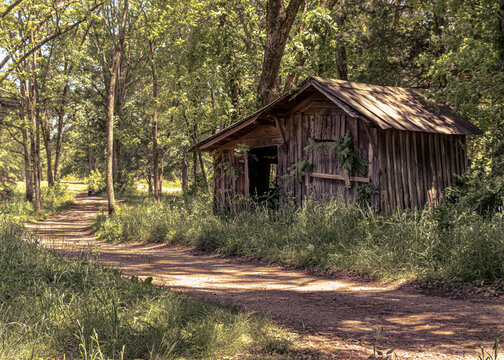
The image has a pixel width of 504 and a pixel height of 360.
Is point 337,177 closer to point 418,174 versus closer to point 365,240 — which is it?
point 418,174

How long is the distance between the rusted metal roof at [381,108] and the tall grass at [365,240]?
224cm

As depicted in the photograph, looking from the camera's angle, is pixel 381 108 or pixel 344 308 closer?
pixel 344 308

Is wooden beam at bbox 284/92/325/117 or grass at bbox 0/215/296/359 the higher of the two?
wooden beam at bbox 284/92/325/117

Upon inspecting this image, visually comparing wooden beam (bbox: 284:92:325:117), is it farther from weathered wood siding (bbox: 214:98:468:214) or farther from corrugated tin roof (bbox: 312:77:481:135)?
corrugated tin roof (bbox: 312:77:481:135)

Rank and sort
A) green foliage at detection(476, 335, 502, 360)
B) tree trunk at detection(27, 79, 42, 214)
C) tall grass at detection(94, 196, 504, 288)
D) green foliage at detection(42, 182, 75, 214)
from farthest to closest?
green foliage at detection(42, 182, 75, 214)
tree trunk at detection(27, 79, 42, 214)
tall grass at detection(94, 196, 504, 288)
green foliage at detection(476, 335, 502, 360)

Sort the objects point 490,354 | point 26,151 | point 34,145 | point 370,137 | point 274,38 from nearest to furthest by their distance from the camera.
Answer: point 490,354 → point 370,137 → point 274,38 → point 34,145 → point 26,151

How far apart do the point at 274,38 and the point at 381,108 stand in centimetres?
559

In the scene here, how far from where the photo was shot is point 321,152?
12047mm

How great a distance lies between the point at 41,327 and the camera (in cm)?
418

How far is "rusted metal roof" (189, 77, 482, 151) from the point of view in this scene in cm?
1038

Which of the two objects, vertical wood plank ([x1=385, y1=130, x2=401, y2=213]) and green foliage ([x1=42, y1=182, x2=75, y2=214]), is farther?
green foliage ([x1=42, y1=182, x2=75, y2=214])

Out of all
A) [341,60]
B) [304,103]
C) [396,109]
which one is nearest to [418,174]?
[396,109]

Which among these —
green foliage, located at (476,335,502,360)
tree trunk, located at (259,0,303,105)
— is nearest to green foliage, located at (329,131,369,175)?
tree trunk, located at (259,0,303,105)

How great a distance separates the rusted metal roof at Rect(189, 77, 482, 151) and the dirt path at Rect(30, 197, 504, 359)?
4.24 meters
